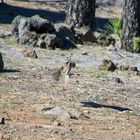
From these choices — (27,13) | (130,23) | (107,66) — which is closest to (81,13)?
(130,23)

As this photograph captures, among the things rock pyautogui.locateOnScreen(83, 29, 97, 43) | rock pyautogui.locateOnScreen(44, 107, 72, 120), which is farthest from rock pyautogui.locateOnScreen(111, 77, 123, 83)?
rock pyautogui.locateOnScreen(83, 29, 97, 43)

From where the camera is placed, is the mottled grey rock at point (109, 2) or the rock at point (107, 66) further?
the mottled grey rock at point (109, 2)

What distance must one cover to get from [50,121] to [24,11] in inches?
690

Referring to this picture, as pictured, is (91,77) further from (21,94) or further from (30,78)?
(21,94)

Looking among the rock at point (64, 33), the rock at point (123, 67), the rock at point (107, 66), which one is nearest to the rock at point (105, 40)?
the rock at point (64, 33)

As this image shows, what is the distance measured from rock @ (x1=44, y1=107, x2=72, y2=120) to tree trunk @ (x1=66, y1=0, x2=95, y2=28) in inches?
395

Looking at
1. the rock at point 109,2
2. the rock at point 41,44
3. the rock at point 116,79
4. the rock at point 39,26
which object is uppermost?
the rock at point 39,26

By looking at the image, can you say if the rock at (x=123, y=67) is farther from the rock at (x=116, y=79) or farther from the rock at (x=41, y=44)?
the rock at (x=41, y=44)

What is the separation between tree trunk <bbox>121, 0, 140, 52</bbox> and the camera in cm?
1511

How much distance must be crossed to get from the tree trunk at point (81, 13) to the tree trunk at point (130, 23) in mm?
2020

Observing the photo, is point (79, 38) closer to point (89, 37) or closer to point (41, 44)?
point (89, 37)

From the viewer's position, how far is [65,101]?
26.7 feet

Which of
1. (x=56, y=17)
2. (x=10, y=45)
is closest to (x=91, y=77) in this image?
(x=10, y=45)

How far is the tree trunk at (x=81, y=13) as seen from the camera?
674 inches
